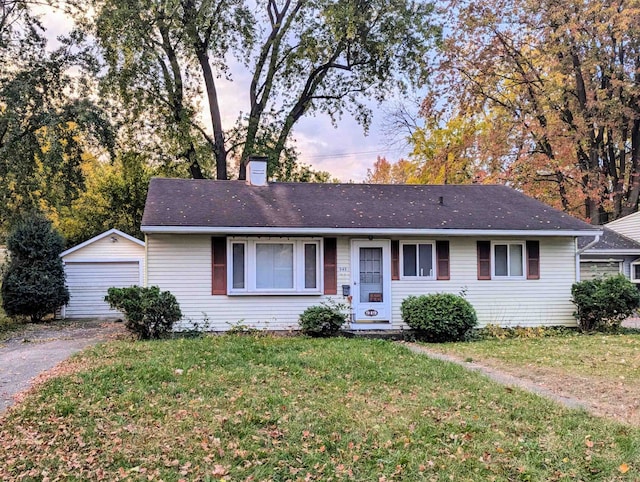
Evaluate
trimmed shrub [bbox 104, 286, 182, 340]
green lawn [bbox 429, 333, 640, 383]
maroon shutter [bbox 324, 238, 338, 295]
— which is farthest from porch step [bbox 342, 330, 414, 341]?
trimmed shrub [bbox 104, 286, 182, 340]

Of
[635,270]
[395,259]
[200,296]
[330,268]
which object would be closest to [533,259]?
[395,259]

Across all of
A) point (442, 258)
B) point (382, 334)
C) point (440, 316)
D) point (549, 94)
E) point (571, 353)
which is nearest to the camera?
point (571, 353)

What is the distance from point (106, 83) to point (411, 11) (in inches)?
472

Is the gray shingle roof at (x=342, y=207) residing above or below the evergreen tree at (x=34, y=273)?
above

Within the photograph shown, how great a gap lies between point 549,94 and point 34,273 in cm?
2059

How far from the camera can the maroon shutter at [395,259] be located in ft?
37.6

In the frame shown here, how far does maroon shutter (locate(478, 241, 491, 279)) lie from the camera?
1171cm

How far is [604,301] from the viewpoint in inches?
442

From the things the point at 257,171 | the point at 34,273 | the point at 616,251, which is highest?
the point at 257,171

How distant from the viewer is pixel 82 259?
1589 centimetres

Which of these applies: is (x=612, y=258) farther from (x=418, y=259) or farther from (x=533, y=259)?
(x=418, y=259)

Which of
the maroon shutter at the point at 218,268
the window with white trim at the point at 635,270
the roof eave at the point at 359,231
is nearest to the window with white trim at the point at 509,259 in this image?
the roof eave at the point at 359,231

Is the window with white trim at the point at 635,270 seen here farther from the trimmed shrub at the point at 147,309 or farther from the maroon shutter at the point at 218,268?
the trimmed shrub at the point at 147,309

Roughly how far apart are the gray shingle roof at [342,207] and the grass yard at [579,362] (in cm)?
276
